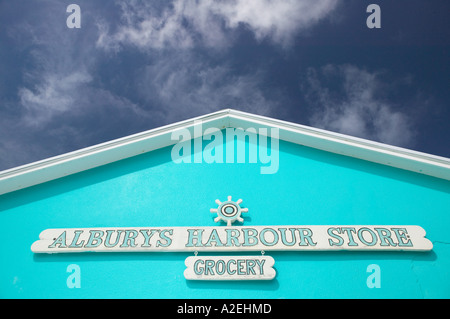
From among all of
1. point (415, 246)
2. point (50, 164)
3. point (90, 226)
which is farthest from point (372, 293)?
point (50, 164)

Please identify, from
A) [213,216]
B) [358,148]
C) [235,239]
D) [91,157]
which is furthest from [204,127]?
[358,148]

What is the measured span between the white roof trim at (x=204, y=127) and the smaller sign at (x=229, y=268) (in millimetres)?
1958

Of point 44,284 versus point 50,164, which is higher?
point 50,164

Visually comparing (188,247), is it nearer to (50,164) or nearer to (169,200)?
(169,200)

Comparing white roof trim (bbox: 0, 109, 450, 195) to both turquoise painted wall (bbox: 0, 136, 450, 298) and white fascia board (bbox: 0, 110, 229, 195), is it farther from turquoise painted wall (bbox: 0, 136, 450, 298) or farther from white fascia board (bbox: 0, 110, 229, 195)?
turquoise painted wall (bbox: 0, 136, 450, 298)

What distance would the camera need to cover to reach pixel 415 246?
13.1 ft

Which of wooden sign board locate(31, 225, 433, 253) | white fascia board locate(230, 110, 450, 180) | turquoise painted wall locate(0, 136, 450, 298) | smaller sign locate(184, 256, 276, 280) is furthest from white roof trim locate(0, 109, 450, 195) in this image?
smaller sign locate(184, 256, 276, 280)

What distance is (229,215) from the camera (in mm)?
4367

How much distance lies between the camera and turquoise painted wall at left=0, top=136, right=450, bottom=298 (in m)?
3.86

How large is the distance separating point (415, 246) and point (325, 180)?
1328 mm

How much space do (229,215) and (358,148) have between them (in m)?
2.04

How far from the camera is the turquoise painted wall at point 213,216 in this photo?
386 cm

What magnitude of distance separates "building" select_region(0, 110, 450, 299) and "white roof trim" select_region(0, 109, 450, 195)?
0.7 inches
